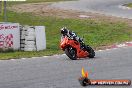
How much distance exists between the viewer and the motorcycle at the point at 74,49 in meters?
16.7

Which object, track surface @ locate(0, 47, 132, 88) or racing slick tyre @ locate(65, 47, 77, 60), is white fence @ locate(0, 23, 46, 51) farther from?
racing slick tyre @ locate(65, 47, 77, 60)

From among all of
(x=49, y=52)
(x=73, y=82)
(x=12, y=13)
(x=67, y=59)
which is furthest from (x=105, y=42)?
(x=12, y=13)

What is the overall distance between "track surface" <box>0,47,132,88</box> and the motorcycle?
9.1 inches

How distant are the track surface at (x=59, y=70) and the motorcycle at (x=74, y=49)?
23 centimetres

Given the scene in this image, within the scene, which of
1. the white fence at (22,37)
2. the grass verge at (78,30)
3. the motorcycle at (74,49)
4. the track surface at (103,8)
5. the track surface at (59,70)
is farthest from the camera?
the track surface at (103,8)

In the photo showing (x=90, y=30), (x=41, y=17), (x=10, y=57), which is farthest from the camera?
(x=41, y=17)

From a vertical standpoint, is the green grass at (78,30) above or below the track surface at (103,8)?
above

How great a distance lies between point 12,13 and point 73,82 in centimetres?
2490

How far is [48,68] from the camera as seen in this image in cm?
1477

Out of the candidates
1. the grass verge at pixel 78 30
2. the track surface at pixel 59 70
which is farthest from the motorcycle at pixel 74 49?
the grass verge at pixel 78 30

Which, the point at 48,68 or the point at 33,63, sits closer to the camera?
the point at 48,68

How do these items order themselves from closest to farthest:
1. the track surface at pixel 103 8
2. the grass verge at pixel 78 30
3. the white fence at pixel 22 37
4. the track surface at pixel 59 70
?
the track surface at pixel 59 70, the grass verge at pixel 78 30, the white fence at pixel 22 37, the track surface at pixel 103 8

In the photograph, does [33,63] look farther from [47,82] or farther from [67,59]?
[47,82]

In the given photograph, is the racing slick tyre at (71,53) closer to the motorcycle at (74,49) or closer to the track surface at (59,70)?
the motorcycle at (74,49)
